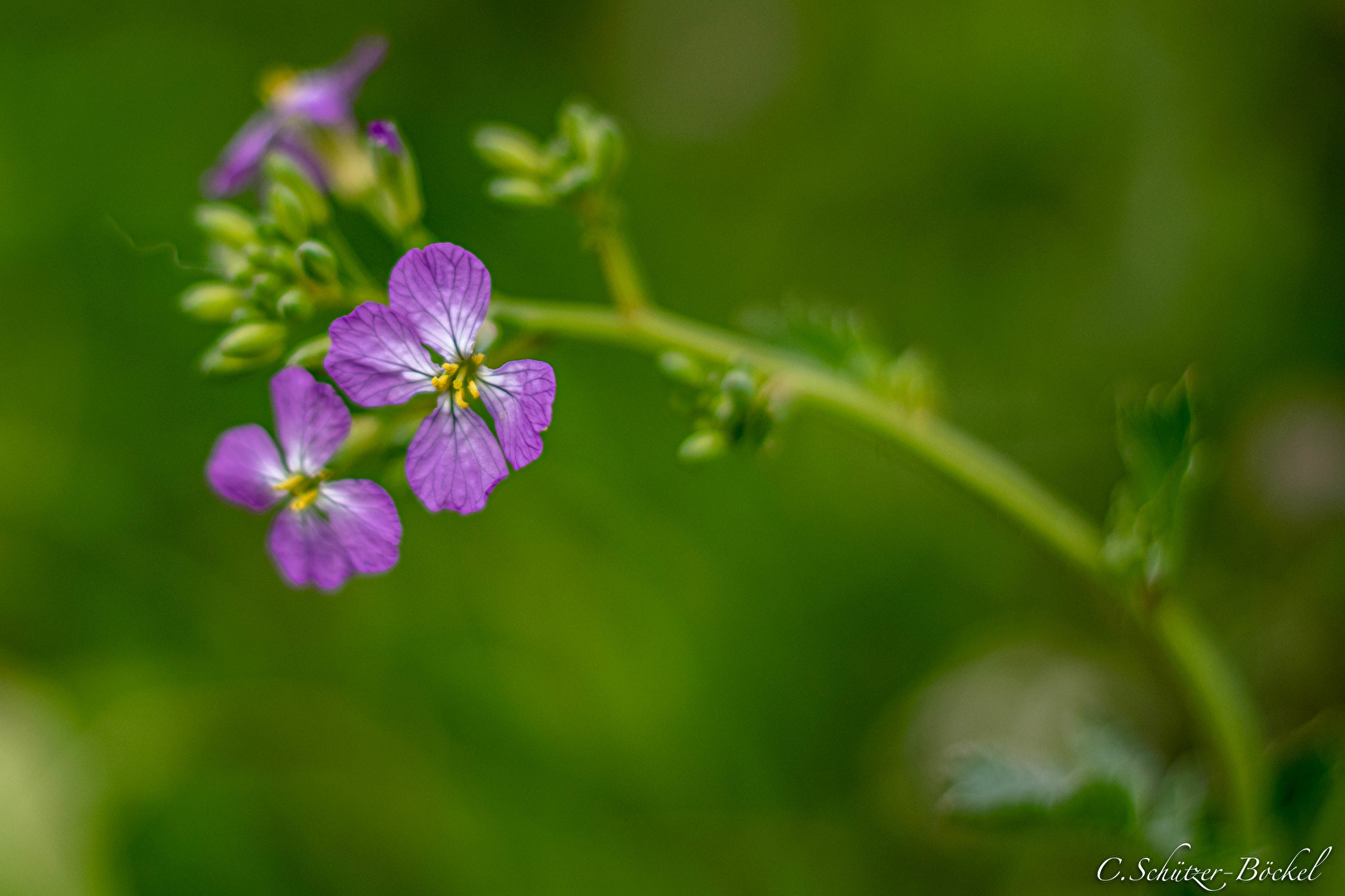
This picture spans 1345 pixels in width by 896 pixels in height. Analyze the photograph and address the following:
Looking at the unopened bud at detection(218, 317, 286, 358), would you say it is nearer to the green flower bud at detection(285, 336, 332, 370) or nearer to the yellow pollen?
the green flower bud at detection(285, 336, 332, 370)

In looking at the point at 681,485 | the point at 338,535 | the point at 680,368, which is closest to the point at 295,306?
the point at 338,535

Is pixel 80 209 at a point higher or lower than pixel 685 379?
higher

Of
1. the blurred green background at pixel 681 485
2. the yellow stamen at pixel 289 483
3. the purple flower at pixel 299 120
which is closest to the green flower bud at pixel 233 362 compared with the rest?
the yellow stamen at pixel 289 483

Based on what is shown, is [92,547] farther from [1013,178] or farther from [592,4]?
[1013,178]

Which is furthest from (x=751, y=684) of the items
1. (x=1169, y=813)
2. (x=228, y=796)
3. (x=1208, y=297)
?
(x=1208, y=297)

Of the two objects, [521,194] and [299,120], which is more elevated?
[299,120]

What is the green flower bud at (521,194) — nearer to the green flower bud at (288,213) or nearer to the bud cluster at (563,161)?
the bud cluster at (563,161)

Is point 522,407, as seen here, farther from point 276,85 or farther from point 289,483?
point 276,85
